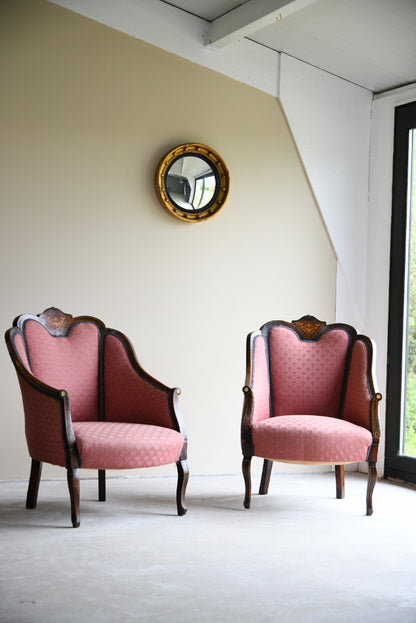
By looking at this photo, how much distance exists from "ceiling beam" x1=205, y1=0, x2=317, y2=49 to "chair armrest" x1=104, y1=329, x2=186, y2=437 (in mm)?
1942

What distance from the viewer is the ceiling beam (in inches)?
152

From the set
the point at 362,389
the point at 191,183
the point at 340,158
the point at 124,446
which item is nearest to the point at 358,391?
the point at 362,389

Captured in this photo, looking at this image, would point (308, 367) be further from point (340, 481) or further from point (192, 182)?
point (192, 182)

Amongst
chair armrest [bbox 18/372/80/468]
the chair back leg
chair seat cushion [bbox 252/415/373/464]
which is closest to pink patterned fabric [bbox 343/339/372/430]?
chair seat cushion [bbox 252/415/373/464]

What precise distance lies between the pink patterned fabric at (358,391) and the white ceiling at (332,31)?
6.13 ft

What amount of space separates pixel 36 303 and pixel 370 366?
1.87 meters

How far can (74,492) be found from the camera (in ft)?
10.2

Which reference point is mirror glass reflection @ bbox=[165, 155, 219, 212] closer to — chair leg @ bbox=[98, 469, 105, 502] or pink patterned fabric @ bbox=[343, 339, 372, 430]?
pink patterned fabric @ bbox=[343, 339, 372, 430]

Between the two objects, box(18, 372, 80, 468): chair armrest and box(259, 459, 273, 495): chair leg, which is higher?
box(18, 372, 80, 468): chair armrest

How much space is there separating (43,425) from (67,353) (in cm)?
55

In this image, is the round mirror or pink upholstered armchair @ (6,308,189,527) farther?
the round mirror

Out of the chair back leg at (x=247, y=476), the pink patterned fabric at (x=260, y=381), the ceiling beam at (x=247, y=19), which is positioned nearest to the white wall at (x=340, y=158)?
the ceiling beam at (x=247, y=19)

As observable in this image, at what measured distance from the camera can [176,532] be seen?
3.12 meters

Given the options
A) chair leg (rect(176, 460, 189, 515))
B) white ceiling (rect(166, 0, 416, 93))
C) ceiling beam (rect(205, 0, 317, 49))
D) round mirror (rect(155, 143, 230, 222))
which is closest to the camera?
chair leg (rect(176, 460, 189, 515))
